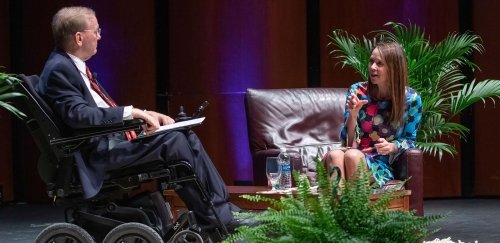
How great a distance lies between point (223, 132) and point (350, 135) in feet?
10.5

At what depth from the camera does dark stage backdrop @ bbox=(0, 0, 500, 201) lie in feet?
25.7

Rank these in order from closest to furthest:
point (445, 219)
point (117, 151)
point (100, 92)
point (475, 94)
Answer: point (117, 151) < point (100, 92) < point (445, 219) < point (475, 94)

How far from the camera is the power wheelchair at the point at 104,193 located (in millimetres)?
3934

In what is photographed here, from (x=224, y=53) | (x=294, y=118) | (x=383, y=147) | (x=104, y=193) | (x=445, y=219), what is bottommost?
(x=445, y=219)

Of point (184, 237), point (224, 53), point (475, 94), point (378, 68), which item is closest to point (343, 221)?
point (184, 237)

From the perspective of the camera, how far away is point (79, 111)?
13.1 feet

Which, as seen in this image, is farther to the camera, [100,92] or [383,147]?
[383,147]

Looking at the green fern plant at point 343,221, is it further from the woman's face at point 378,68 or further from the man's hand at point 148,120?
the woman's face at point 378,68

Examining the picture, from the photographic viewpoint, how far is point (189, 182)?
405 centimetres

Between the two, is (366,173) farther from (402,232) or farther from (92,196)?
(92,196)

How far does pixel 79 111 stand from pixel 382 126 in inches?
70.6

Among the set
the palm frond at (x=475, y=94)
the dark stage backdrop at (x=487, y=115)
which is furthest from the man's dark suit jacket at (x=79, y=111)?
the dark stage backdrop at (x=487, y=115)

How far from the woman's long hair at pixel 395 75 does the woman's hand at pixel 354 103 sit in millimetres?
229

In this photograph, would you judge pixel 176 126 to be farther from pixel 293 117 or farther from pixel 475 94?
pixel 475 94
